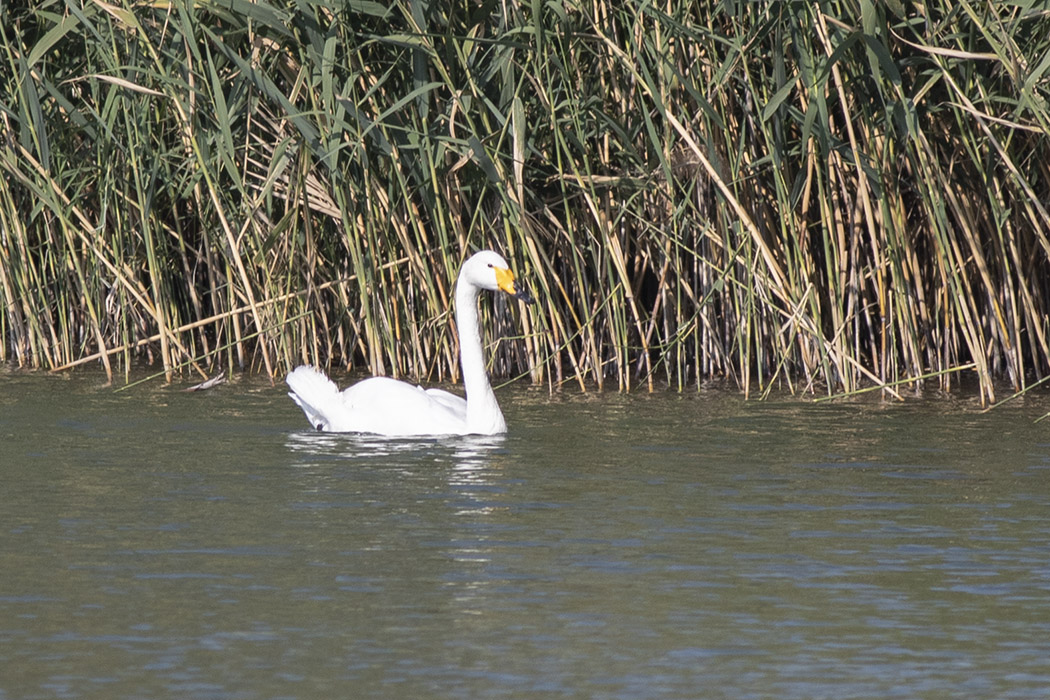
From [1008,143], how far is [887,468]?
2.15 metres

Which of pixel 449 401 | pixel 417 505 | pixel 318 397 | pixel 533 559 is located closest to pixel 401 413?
pixel 449 401

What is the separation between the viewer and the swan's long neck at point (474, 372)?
7.79 m

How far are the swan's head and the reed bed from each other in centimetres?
49

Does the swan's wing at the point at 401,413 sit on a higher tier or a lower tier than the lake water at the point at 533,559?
higher

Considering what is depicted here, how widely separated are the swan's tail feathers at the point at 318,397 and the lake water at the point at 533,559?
16cm

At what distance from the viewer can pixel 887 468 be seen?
Result: 6871 millimetres

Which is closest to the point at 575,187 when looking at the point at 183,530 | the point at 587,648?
the point at 183,530

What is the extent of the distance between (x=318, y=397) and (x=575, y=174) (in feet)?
5.48

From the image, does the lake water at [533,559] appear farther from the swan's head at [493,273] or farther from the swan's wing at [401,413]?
the swan's head at [493,273]

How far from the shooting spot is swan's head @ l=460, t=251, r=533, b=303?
26.8 feet

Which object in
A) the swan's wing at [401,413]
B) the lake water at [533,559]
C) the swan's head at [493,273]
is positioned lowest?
the lake water at [533,559]

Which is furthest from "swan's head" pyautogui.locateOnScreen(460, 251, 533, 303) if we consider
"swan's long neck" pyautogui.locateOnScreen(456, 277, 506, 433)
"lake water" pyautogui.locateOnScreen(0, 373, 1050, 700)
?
"lake water" pyautogui.locateOnScreen(0, 373, 1050, 700)

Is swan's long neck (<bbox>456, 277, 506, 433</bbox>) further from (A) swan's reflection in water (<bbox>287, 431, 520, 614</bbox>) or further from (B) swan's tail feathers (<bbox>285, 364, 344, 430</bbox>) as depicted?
(B) swan's tail feathers (<bbox>285, 364, 344, 430</bbox>)

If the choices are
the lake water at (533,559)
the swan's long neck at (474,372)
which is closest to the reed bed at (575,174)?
the swan's long neck at (474,372)
